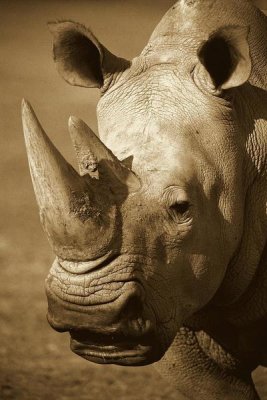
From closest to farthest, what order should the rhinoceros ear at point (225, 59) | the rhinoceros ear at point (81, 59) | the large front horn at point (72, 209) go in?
the large front horn at point (72, 209), the rhinoceros ear at point (225, 59), the rhinoceros ear at point (81, 59)

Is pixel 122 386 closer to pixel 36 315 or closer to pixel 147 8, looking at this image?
pixel 36 315

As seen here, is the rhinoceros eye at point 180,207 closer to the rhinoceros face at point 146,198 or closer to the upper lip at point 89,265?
the rhinoceros face at point 146,198

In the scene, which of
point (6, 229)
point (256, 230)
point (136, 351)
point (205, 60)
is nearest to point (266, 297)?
point (256, 230)

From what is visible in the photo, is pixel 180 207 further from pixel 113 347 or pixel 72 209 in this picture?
pixel 113 347

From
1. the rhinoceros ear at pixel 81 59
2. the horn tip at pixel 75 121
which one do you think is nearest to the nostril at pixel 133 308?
the horn tip at pixel 75 121

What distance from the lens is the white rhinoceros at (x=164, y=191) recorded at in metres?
3.08

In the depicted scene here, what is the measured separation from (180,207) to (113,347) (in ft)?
1.74

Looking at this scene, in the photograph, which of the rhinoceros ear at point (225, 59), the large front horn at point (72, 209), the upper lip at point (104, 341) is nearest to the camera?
the large front horn at point (72, 209)

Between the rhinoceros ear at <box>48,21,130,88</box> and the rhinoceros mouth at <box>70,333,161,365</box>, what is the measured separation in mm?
1092

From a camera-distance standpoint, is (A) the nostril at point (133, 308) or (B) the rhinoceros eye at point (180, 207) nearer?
(A) the nostril at point (133, 308)

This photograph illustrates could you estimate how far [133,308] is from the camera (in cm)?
313

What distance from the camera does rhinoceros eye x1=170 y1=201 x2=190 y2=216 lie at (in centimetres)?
318

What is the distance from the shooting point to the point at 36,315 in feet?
20.0

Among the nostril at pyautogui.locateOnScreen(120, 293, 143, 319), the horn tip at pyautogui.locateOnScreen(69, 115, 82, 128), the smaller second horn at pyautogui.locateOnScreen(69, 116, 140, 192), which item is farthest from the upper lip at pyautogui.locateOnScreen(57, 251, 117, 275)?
the horn tip at pyautogui.locateOnScreen(69, 115, 82, 128)
